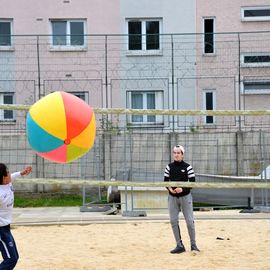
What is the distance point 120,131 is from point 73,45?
4.17 metres

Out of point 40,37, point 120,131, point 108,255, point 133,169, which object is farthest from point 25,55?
point 108,255

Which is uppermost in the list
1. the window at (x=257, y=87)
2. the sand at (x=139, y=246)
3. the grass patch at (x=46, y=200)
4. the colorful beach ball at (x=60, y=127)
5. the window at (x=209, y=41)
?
the window at (x=209, y=41)

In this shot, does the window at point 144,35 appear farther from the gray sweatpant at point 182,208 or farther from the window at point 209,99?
the gray sweatpant at point 182,208

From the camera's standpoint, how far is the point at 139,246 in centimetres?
968

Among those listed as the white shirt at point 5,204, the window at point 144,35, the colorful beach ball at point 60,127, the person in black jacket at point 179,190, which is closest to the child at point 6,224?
the white shirt at point 5,204

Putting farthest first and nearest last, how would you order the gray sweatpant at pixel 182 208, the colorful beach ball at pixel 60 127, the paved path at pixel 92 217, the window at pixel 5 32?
the window at pixel 5 32, the paved path at pixel 92 217, the gray sweatpant at pixel 182 208, the colorful beach ball at pixel 60 127

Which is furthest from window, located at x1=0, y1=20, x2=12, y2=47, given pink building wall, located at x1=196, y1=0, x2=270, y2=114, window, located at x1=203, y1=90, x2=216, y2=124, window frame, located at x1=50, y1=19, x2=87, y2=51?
window, located at x1=203, y1=90, x2=216, y2=124

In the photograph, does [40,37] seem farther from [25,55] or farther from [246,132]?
[246,132]

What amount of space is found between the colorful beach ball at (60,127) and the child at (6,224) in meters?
0.47

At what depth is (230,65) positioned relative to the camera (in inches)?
750

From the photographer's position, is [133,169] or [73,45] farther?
[73,45]

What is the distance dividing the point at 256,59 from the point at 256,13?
5.21ft

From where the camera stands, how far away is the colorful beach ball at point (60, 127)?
259 inches

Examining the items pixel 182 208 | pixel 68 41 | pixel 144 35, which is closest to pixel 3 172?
pixel 182 208
